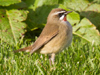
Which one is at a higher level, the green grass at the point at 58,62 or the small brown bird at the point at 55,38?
the small brown bird at the point at 55,38

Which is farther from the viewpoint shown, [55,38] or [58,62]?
[58,62]

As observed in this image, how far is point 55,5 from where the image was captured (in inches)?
243

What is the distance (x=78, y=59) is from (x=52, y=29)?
0.87 m

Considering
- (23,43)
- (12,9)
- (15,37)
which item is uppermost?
(12,9)

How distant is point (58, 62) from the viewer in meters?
4.90

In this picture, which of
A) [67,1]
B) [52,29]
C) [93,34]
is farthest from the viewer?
[67,1]

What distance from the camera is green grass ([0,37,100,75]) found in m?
4.25

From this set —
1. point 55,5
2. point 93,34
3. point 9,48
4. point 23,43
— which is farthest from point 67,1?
point 9,48

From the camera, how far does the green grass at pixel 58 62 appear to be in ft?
14.0

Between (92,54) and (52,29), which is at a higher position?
(52,29)

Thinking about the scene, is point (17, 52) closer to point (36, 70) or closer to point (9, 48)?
point (9, 48)

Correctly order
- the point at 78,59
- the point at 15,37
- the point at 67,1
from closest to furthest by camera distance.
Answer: the point at 78,59 → the point at 15,37 → the point at 67,1

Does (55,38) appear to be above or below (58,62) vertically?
above

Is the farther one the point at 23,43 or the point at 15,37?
the point at 23,43
